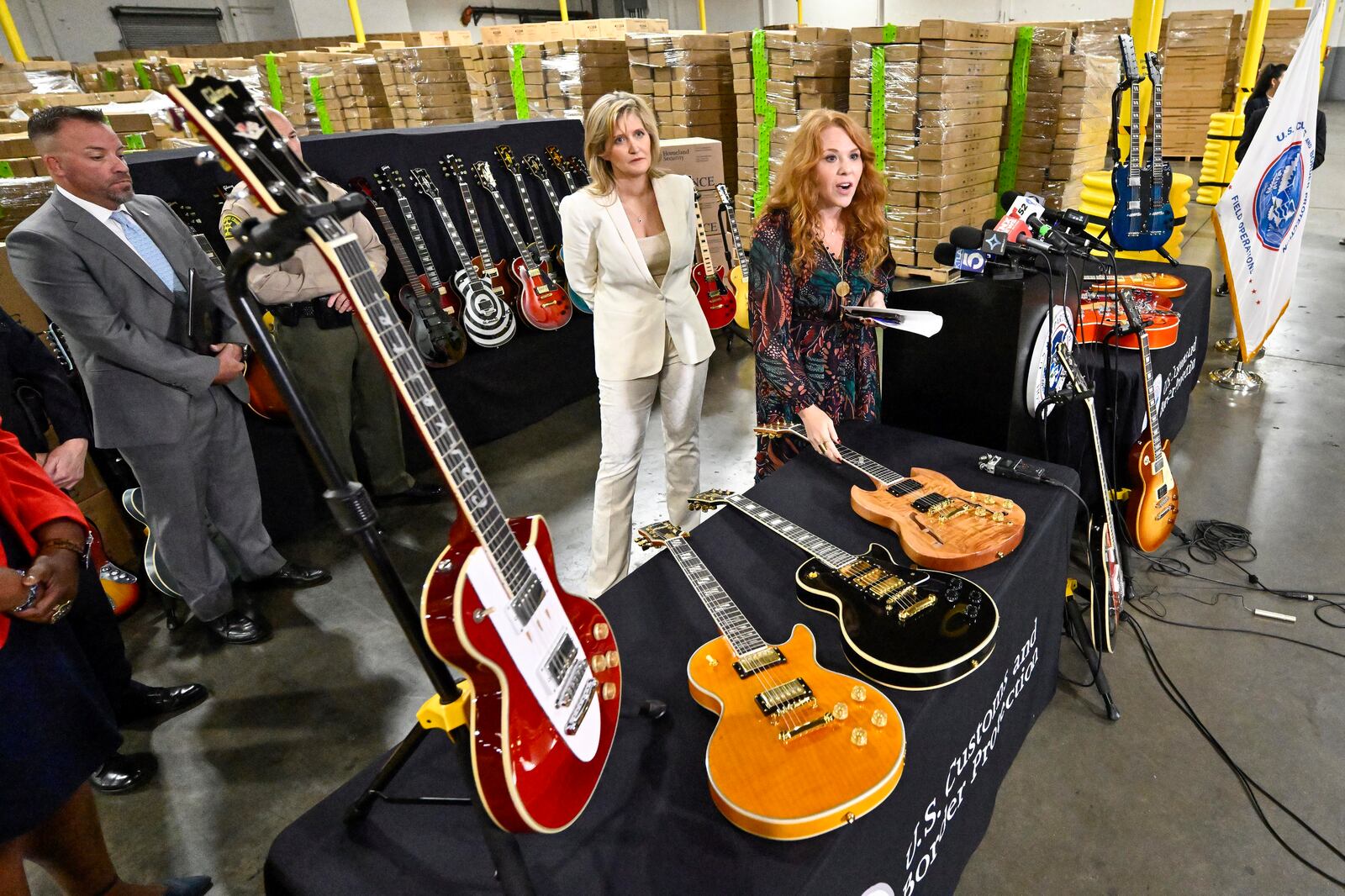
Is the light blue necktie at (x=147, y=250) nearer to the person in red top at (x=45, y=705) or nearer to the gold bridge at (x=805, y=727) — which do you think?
the person in red top at (x=45, y=705)

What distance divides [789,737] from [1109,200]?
526 centimetres

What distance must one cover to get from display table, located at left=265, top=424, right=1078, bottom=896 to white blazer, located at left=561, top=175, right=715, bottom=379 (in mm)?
730

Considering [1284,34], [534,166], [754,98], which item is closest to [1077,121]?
[754,98]

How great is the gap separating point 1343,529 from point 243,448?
436 cm

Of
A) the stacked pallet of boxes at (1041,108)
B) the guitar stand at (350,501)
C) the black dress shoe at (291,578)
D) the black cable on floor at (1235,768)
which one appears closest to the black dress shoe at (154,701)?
the black dress shoe at (291,578)

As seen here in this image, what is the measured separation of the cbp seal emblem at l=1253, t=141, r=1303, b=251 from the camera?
3.43 m

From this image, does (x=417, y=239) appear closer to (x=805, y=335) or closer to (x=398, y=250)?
(x=398, y=250)

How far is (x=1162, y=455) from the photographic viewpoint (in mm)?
2486

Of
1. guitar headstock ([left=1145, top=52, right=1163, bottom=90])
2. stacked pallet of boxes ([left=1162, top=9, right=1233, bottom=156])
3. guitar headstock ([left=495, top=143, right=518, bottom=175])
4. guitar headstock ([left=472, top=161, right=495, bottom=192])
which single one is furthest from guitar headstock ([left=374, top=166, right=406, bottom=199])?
stacked pallet of boxes ([left=1162, top=9, right=1233, bottom=156])

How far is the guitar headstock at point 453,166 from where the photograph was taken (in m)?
4.08

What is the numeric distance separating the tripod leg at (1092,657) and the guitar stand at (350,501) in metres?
1.90

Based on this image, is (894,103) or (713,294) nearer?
(713,294)

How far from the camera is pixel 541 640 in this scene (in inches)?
33.6

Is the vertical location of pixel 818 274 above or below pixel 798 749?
above
